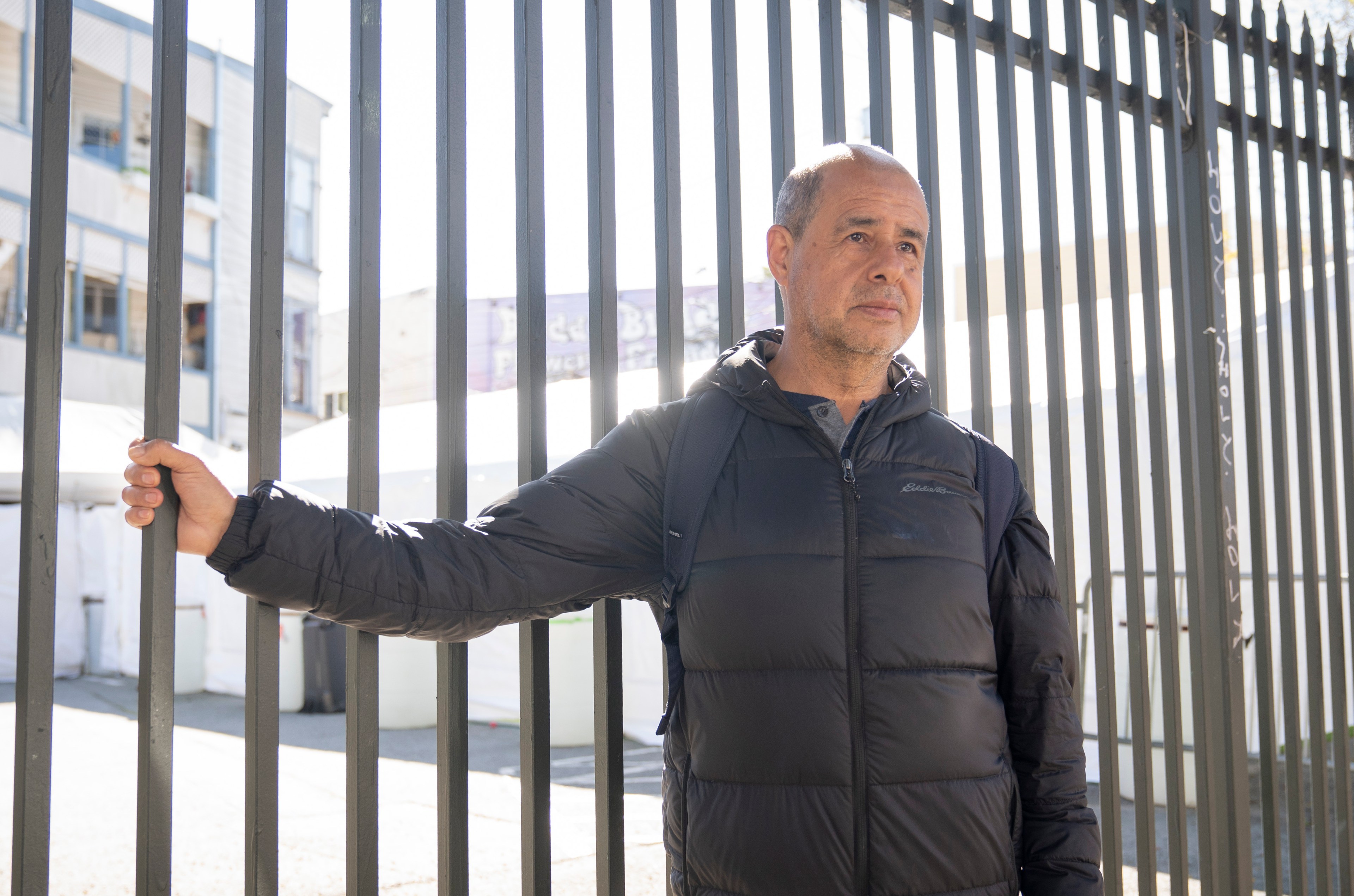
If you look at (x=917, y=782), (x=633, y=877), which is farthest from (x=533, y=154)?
(x=633, y=877)

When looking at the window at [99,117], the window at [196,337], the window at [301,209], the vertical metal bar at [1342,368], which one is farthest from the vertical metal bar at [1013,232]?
the window at [301,209]

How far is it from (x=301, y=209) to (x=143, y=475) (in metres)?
22.7

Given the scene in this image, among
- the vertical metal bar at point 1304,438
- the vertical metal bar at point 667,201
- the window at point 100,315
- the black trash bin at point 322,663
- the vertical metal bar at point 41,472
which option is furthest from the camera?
the window at point 100,315

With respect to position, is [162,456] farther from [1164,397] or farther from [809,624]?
[1164,397]

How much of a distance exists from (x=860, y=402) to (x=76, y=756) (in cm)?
787

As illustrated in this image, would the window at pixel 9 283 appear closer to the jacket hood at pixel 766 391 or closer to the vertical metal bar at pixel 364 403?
the vertical metal bar at pixel 364 403

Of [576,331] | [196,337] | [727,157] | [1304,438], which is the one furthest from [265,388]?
[576,331]

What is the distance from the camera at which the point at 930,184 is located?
8.91 feet

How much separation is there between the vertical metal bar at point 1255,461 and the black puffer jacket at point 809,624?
1.58 m

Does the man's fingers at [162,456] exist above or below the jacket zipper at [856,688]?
above

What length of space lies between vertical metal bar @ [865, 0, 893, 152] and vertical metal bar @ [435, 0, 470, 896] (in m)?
1.15

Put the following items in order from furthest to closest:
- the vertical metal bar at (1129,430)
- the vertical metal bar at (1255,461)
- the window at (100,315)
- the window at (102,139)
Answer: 1. the window at (102,139)
2. the window at (100,315)
3. the vertical metal bar at (1255,461)
4. the vertical metal bar at (1129,430)

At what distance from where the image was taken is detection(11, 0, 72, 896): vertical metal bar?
157 centimetres

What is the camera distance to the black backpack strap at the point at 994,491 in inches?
84.4
